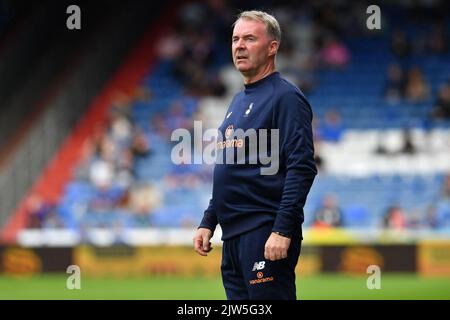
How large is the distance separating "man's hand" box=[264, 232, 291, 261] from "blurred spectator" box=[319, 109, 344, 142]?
17102mm

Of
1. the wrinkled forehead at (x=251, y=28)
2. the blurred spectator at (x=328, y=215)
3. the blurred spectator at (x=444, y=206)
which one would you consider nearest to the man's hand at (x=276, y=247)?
the wrinkled forehead at (x=251, y=28)

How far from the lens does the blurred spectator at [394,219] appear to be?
19.7 m

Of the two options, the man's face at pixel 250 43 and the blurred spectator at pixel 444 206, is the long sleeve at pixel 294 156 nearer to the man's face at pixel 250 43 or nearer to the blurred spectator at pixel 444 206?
the man's face at pixel 250 43

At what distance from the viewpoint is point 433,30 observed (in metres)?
23.9

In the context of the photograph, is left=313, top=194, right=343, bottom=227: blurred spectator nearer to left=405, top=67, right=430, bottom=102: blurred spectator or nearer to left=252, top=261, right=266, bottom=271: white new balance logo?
left=405, top=67, right=430, bottom=102: blurred spectator

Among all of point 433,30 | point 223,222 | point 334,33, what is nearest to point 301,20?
point 334,33

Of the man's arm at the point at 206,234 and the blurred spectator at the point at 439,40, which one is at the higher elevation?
the blurred spectator at the point at 439,40

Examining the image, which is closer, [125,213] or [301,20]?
[125,213]

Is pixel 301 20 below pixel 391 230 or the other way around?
the other way around

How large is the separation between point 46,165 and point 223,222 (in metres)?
17.5

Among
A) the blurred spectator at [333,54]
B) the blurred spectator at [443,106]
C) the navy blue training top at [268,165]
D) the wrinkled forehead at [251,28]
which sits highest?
the blurred spectator at [333,54]

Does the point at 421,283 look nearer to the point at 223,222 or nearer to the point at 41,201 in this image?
the point at 41,201

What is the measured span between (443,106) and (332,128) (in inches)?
98.1

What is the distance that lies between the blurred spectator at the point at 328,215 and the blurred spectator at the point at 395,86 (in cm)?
397
